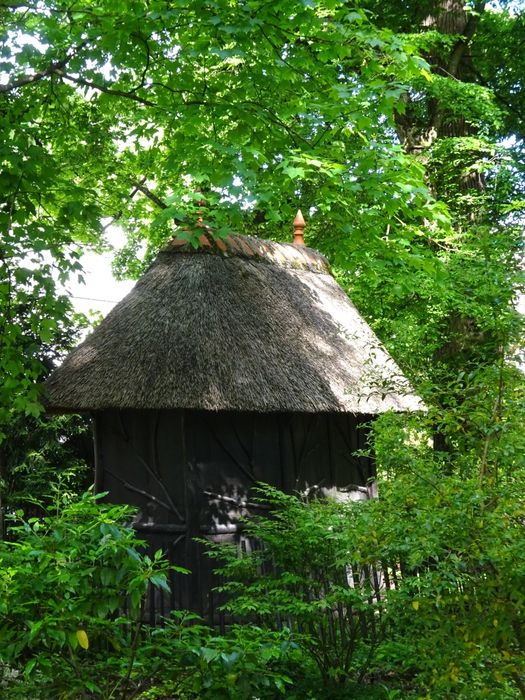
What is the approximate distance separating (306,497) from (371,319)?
5460 millimetres

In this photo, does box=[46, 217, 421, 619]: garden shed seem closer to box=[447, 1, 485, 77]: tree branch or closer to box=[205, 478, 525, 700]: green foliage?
box=[205, 478, 525, 700]: green foliage

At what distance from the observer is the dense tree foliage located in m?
3.80

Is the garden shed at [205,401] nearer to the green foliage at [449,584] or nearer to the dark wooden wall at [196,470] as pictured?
the dark wooden wall at [196,470]

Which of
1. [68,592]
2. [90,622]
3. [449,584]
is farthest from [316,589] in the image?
[68,592]

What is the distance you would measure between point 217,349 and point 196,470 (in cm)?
135

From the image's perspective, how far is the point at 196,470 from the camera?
8523 millimetres

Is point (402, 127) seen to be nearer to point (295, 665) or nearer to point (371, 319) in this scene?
point (371, 319)

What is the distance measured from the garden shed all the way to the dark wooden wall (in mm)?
12

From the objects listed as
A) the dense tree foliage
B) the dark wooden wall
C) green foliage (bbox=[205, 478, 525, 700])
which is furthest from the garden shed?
green foliage (bbox=[205, 478, 525, 700])

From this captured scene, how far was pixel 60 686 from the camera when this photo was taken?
3.20 metres

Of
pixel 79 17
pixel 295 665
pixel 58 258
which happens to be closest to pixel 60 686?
pixel 295 665

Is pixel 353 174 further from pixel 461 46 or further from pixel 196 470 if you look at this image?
pixel 461 46

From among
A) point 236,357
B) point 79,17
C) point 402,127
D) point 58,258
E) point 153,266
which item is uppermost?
point 402,127

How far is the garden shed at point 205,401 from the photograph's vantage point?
27.4ft
